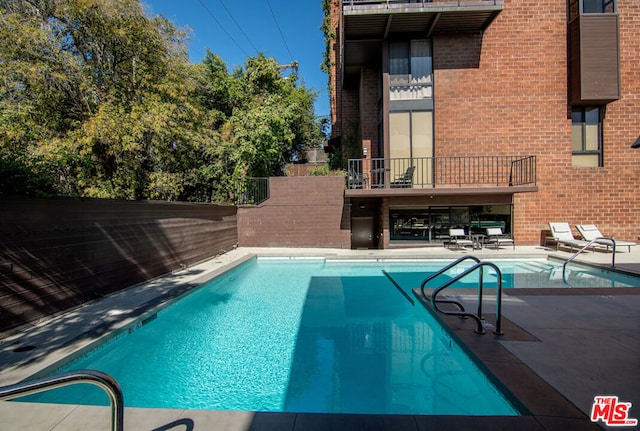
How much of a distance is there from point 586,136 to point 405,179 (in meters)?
6.35

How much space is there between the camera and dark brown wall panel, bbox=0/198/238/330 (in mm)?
4005

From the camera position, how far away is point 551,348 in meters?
3.26

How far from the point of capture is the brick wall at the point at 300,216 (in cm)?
1174

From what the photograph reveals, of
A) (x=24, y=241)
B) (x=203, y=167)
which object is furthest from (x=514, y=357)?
(x=203, y=167)

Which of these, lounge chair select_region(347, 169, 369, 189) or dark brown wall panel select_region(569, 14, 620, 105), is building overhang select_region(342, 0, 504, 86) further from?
lounge chair select_region(347, 169, 369, 189)

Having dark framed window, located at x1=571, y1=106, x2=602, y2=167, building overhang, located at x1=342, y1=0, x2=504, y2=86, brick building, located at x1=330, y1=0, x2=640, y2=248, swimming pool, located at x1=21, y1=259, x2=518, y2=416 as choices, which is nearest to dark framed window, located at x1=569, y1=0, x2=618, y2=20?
brick building, located at x1=330, y1=0, x2=640, y2=248

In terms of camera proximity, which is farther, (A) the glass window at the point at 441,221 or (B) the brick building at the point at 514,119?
(A) the glass window at the point at 441,221

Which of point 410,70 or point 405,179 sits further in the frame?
point 410,70

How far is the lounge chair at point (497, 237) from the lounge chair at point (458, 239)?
24.9 inches

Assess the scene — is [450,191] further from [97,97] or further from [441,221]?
[97,97]

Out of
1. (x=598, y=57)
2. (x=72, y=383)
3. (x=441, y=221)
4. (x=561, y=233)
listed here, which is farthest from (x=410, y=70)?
(x=72, y=383)

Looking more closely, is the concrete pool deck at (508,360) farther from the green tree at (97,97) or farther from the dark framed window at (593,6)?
the dark framed window at (593,6)

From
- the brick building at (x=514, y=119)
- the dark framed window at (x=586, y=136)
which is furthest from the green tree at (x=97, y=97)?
the dark framed window at (x=586, y=136)

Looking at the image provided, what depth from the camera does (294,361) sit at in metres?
3.91
